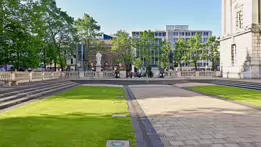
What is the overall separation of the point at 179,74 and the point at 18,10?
27315 mm

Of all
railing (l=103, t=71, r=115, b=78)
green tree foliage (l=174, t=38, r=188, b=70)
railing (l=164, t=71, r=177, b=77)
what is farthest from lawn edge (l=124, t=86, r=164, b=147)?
green tree foliage (l=174, t=38, r=188, b=70)

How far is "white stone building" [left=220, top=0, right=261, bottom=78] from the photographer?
35969mm

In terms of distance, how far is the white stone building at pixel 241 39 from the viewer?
36.0 metres

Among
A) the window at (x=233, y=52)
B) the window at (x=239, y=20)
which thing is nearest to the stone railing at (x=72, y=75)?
the window at (x=233, y=52)

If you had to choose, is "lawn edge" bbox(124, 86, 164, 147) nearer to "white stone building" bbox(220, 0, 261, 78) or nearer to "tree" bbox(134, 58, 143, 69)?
"white stone building" bbox(220, 0, 261, 78)

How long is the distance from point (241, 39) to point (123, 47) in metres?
32.9

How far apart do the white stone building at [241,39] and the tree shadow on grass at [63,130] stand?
107ft

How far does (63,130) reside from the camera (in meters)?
6.98

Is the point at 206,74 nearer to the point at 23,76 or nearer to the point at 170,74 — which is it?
the point at 170,74

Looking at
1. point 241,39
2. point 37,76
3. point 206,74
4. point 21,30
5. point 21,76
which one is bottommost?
point 206,74

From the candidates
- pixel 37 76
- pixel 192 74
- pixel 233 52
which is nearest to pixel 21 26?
pixel 37 76

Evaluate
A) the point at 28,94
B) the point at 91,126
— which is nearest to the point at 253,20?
the point at 28,94

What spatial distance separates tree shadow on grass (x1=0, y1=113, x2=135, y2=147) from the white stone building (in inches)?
1287

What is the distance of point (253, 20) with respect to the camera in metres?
35.9
